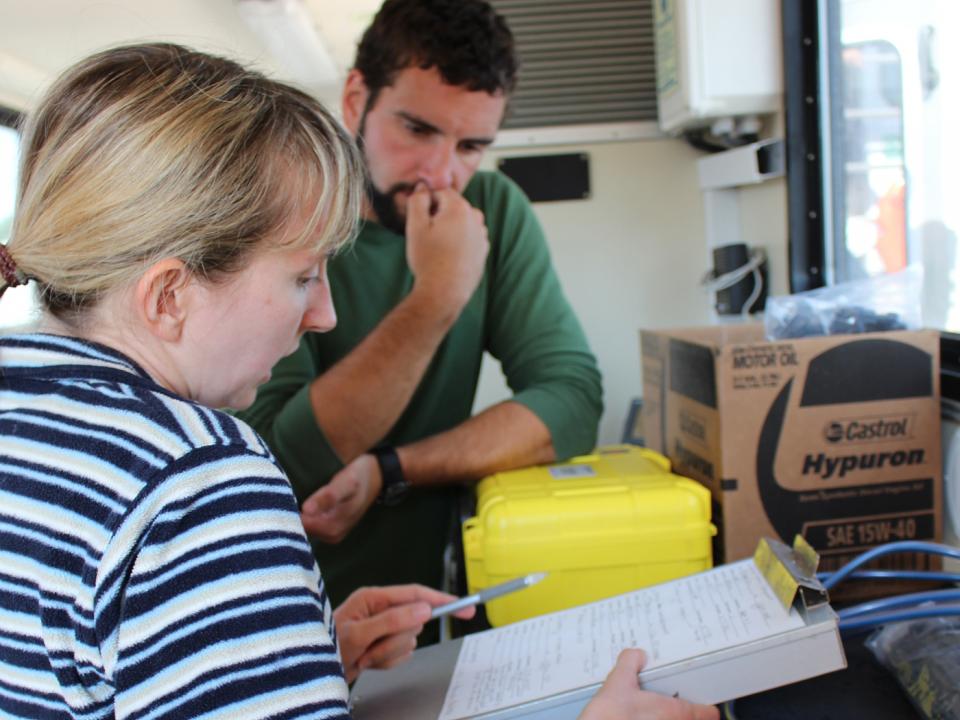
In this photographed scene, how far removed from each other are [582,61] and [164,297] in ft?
6.22

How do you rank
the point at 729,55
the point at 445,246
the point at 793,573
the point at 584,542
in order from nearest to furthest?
the point at 793,573, the point at 584,542, the point at 445,246, the point at 729,55

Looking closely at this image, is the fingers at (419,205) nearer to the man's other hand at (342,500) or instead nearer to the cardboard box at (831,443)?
the man's other hand at (342,500)

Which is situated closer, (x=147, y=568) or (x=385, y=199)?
(x=147, y=568)

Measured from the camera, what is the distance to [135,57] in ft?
2.26

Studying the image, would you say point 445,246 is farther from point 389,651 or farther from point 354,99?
point 389,651

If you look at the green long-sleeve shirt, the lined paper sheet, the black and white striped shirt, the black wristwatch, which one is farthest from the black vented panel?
the black and white striped shirt

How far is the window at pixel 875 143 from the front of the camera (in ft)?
4.56

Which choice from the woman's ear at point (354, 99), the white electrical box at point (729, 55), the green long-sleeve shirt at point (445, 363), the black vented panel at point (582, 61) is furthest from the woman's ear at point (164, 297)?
the black vented panel at point (582, 61)

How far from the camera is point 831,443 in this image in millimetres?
1124

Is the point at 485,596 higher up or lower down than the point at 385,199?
lower down

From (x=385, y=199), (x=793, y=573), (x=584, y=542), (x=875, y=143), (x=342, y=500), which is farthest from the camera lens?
(x=875, y=143)

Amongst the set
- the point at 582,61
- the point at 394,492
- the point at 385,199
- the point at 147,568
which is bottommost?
the point at 394,492

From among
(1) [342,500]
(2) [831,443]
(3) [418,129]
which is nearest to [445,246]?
(3) [418,129]

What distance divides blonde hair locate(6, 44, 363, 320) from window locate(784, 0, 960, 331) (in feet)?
3.64
